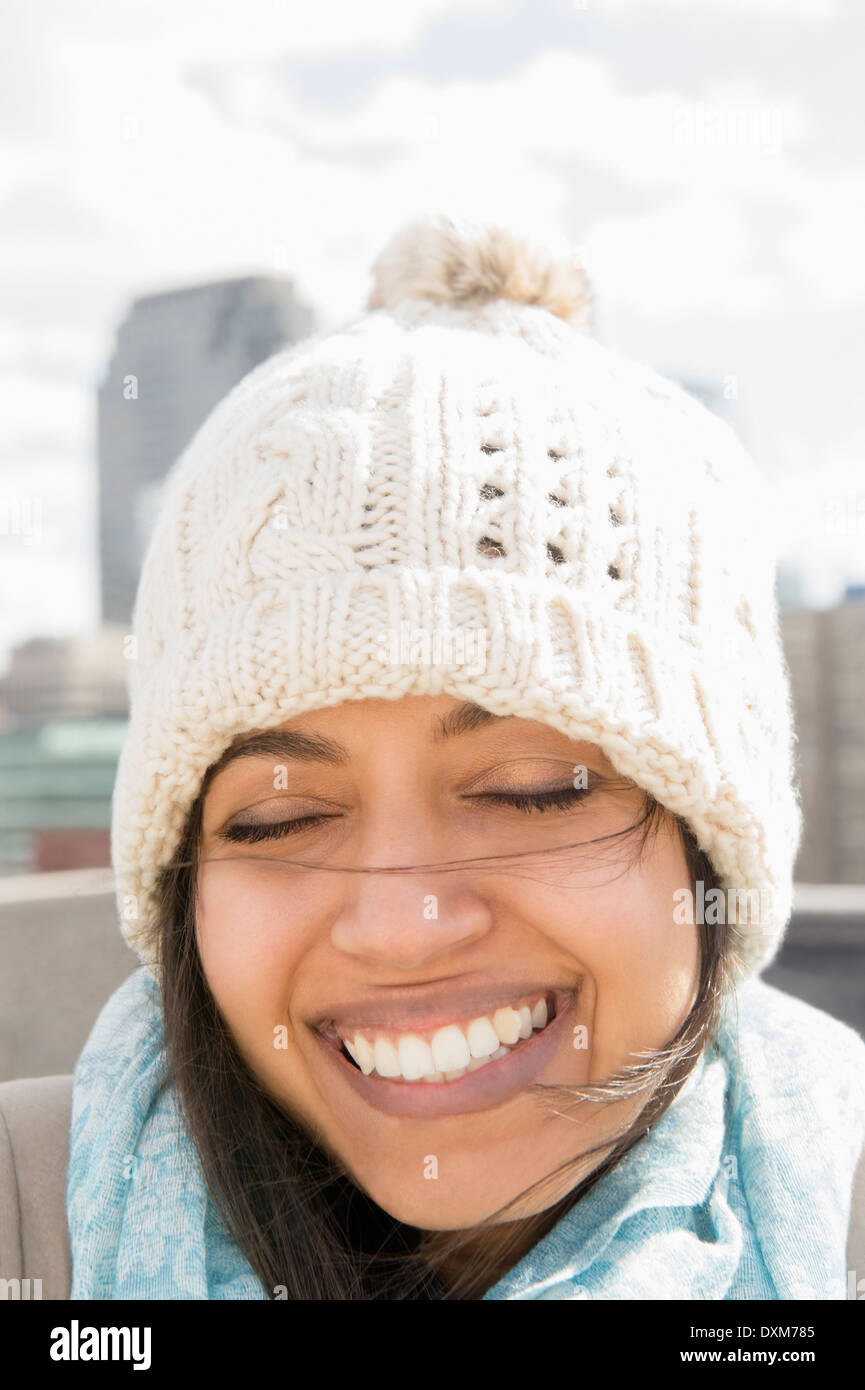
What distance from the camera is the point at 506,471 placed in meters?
1.22

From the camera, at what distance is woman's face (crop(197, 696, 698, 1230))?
3.71 ft

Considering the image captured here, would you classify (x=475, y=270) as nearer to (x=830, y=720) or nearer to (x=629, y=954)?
(x=629, y=954)

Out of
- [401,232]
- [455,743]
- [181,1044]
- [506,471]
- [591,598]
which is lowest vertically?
[181,1044]

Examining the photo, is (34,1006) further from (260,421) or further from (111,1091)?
(260,421)

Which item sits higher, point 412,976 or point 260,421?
point 260,421

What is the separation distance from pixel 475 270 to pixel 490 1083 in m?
1.22

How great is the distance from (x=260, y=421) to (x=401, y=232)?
22.5 inches

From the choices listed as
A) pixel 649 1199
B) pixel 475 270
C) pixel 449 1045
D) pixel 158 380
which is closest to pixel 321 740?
pixel 449 1045

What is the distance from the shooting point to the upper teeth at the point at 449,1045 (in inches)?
46.5

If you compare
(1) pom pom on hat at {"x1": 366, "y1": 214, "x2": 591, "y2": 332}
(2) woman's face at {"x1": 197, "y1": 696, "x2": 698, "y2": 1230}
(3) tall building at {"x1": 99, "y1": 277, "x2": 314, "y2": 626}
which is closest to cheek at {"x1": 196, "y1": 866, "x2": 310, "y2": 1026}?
(2) woman's face at {"x1": 197, "y1": 696, "x2": 698, "y2": 1230}

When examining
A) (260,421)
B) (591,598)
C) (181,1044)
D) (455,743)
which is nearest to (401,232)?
(260,421)

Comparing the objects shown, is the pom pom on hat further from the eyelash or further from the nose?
the nose

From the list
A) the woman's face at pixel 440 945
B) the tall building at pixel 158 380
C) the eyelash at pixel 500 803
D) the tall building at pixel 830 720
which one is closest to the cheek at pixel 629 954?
the woman's face at pixel 440 945

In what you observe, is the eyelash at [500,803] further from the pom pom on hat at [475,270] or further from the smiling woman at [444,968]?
the pom pom on hat at [475,270]
